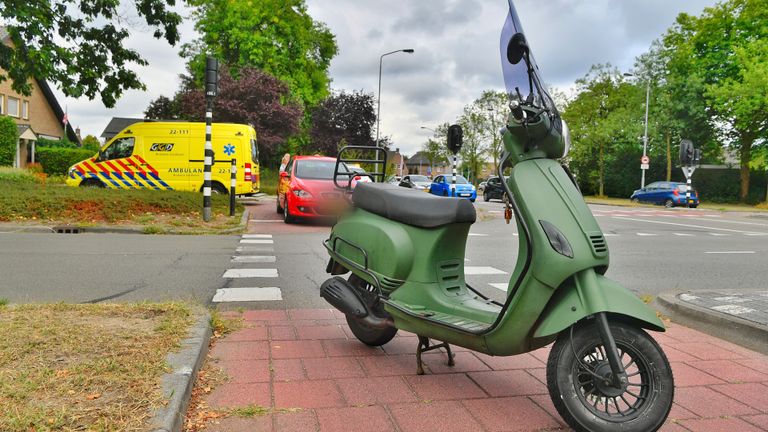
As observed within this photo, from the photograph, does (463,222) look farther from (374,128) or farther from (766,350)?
(374,128)

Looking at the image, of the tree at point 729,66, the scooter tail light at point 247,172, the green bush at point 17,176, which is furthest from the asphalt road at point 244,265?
the tree at point 729,66

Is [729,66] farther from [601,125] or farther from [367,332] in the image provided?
[367,332]

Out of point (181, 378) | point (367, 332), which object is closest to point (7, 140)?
point (367, 332)

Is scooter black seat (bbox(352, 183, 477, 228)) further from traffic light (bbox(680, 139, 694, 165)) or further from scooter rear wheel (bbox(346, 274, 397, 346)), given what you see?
traffic light (bbox(680, 139, 694, 165))

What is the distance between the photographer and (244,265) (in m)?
8.01

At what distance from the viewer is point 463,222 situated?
362 centimetres

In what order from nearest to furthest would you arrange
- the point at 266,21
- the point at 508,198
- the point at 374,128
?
the point at 508,198
the point at 266,21
the point at 374,128

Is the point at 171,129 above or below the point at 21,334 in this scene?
above

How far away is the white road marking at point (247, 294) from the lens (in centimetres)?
588

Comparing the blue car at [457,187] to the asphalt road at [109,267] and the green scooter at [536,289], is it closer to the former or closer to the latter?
the asphalt road at [109,267]

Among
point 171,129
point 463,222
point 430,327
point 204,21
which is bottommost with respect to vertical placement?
point 430,327

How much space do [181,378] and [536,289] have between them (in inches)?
Result: 72.7

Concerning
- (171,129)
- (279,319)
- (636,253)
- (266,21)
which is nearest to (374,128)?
(266,21)

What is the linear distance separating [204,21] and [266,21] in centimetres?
417
